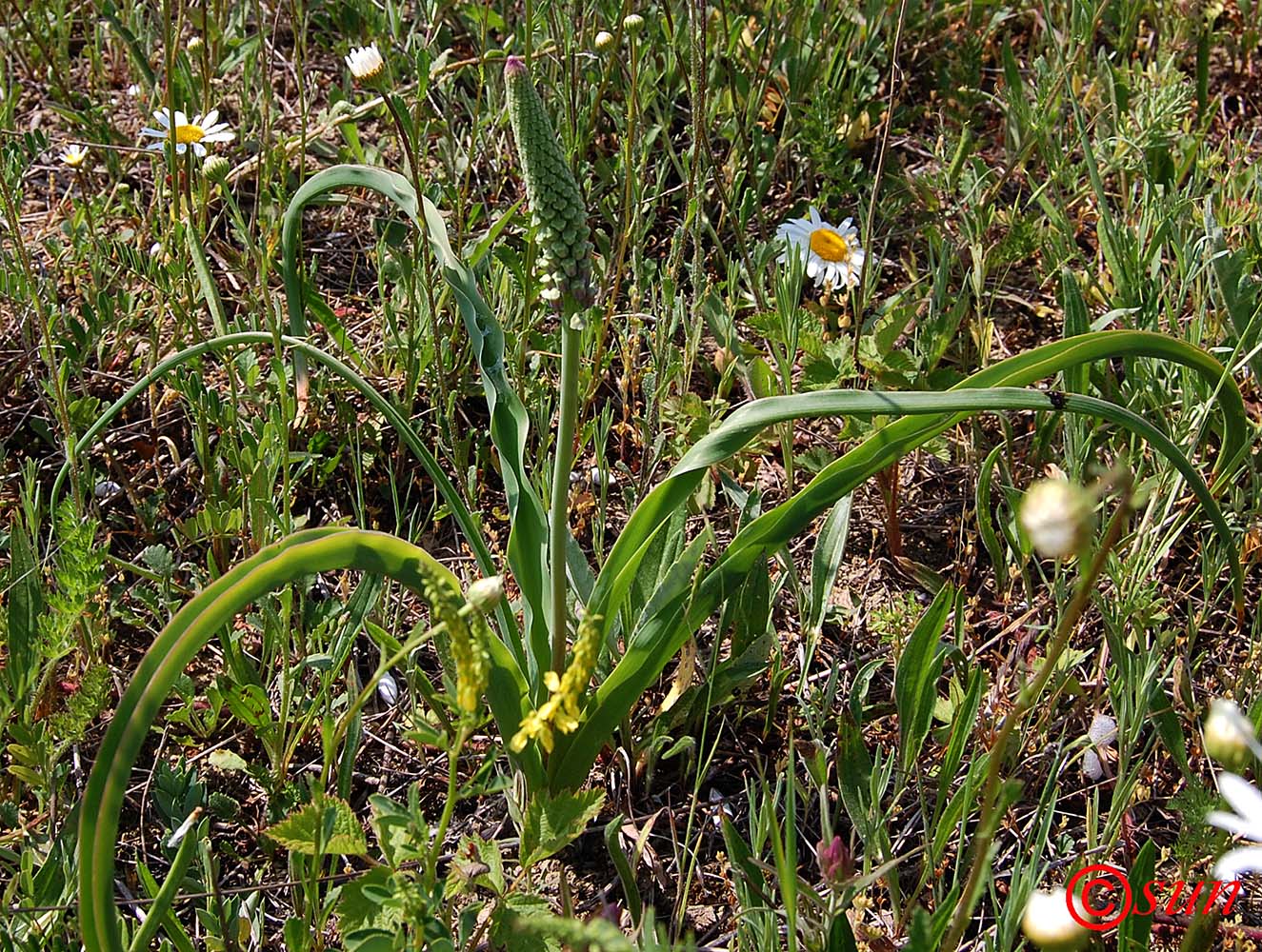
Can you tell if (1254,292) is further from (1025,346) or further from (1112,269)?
(1025,346)

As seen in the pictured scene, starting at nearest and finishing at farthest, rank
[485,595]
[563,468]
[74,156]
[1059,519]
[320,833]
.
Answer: [1059,519] < [485,595] < [320,833] < [563,468] < [74,156]

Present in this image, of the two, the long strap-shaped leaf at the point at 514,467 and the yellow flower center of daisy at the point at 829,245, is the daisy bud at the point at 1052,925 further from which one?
the yellow flower center of daisy at the point at 829,245

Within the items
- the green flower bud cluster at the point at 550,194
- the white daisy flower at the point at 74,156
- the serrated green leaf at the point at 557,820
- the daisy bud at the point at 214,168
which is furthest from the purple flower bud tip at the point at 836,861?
the white daisy flower at the point at 74,156

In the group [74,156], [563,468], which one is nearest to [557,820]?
[563,468]

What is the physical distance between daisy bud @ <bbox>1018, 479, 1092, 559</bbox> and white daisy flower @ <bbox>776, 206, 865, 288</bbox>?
5.79ft

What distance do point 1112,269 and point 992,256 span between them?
0.26 m

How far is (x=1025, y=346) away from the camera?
9.16 feet

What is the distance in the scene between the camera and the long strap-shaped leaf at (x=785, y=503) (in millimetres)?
1587

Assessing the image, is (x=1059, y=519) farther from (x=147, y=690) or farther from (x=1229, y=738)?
(x=147, y=690)

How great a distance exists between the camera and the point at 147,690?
4.34ft

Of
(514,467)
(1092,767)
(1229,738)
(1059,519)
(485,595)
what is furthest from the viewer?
(1092,767)

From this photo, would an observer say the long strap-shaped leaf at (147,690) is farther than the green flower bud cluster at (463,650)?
Yes

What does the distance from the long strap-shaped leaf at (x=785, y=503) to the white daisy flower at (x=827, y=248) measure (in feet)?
3.48

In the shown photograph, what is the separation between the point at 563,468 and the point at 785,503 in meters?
0.30
